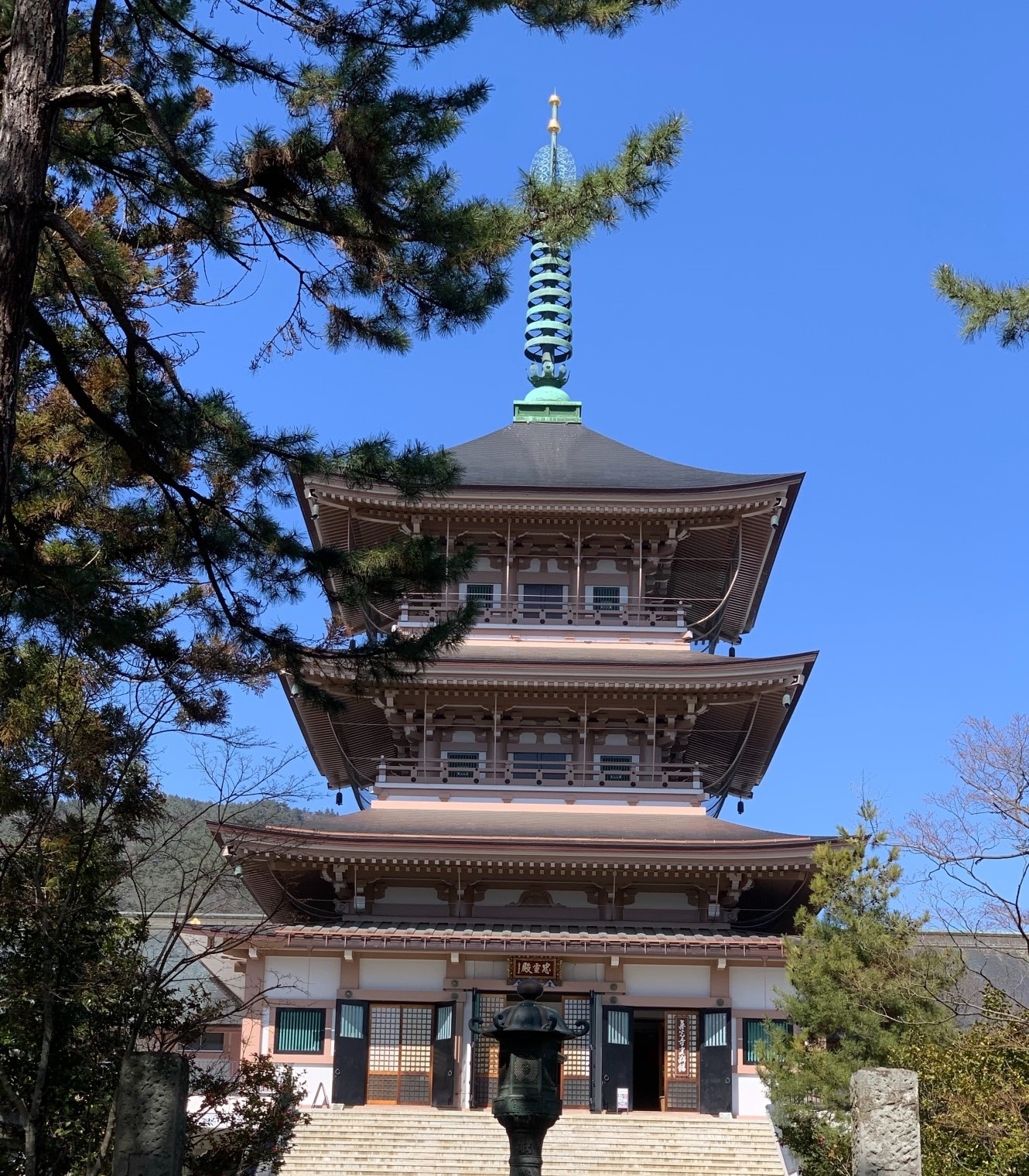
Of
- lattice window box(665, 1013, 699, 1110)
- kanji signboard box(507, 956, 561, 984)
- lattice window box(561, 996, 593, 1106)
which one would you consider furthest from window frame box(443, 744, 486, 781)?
lattice window box(665, 1013, 699, 1110)

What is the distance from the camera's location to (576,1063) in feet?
73.2

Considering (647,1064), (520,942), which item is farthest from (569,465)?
(647,1064)

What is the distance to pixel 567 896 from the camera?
23.9 metres

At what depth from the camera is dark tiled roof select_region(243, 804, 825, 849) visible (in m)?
22.7

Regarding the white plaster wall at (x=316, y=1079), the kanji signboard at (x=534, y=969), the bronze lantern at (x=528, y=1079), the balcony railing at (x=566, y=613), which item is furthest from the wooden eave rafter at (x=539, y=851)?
the bronze lantern at (x=528, y=1079)

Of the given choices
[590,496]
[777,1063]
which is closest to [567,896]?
[777,1063]

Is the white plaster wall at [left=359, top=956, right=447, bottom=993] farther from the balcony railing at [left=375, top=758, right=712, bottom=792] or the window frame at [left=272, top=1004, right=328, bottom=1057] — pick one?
the balcony railing at [left=375, top=758, right=712, bottom=792]

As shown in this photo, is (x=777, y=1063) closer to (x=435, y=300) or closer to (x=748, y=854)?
(x=748, y=854)

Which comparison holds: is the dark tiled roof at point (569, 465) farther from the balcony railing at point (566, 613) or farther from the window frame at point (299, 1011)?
the window frame at point (299, 1011)

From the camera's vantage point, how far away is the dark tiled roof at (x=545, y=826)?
895 inches

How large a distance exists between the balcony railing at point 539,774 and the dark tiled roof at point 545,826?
1.54ft

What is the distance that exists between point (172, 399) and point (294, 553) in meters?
1.52

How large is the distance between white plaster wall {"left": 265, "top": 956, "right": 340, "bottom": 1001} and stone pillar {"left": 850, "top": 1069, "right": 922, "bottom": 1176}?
13.2 meters

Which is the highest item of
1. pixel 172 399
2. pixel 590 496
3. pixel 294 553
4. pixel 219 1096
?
pixel 590 496
